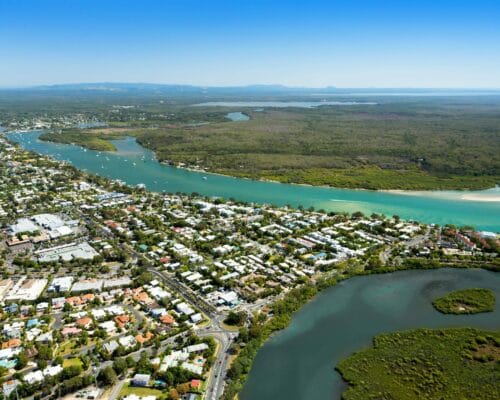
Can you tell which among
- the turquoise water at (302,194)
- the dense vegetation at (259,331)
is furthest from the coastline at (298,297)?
the turquoise water at (302,194)

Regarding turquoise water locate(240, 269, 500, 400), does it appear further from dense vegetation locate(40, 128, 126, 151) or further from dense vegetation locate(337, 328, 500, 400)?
dense vegetation locate(40, 128, 126, 151)

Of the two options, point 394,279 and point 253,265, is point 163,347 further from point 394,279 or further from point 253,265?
point 394,279

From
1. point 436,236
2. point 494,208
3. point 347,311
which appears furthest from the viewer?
point 494,208

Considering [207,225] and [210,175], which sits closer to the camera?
[207,225]

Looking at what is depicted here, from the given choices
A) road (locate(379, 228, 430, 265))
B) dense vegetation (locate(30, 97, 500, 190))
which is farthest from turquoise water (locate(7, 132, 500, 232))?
road (locate(379, 228, 430, 265))

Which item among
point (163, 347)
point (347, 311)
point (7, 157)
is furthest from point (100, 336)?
point (7, 157)

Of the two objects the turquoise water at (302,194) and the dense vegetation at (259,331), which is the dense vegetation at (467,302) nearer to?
the dense vegetation at (259,331)
